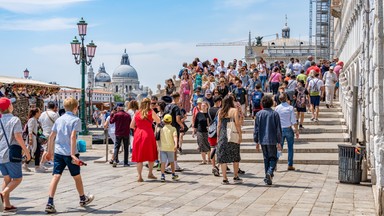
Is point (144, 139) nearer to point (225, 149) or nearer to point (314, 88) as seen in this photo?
point (225, 149)

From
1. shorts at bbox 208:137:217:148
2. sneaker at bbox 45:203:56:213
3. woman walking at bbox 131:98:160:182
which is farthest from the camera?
shorts at bbox 208:137:217:148

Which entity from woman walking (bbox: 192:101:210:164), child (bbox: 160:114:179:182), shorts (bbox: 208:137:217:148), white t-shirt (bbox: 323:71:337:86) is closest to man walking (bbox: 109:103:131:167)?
woman walking (bbox: 192:101:210:164)

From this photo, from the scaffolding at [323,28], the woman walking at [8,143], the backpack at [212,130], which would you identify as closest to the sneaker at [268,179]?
the backpack at [212,130]

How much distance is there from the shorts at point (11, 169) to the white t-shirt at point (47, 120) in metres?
6.02

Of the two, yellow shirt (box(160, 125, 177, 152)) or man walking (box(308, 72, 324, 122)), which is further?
man walking (box(308, 72, 324, 122))

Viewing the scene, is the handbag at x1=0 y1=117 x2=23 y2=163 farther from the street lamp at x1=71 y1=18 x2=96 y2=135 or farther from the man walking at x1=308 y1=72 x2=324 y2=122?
the street lamp at x1=71 y1=18 x2=96 y2=135

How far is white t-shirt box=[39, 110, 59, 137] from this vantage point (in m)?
14.6

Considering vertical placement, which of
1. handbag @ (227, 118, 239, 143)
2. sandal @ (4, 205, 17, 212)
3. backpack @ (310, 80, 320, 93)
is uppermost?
backpack @ (310, 80, 320, 93)

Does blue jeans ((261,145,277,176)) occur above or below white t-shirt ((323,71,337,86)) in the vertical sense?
below

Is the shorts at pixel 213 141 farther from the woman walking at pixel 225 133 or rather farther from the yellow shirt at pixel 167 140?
the woman walking at pixel 225 133

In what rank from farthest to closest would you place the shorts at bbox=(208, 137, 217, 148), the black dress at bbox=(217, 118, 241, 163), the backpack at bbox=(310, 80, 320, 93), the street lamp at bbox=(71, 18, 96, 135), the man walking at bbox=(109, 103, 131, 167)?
the street lamp at bbox=(71, 18, 96, 135) < the backpack at bbox=(310, 80, 320, 93) < the man walking at bbox=(109, 103, 131, 167) < the shorts at bbox=(208, 137, 217, 148) < the black dress at bbox=(217, 118, 241, 163)

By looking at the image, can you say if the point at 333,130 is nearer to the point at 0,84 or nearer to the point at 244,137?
the point at 244,137

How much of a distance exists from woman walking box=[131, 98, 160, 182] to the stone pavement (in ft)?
1.56

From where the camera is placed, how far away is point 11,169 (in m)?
8.61
